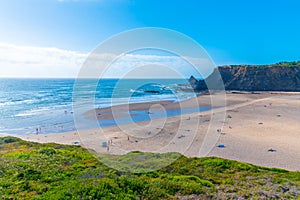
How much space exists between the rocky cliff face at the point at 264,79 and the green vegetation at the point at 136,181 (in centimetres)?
6174

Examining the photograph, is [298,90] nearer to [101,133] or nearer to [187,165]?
[101,133]

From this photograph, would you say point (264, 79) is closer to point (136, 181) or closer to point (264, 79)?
Answer: point (264, 79)

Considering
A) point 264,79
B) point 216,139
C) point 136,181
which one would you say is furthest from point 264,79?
point 136,181

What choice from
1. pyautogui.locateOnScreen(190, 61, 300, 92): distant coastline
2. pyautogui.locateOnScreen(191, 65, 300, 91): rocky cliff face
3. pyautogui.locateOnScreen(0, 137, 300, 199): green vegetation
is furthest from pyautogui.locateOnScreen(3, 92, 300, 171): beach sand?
pyautogui.locateOnScreen(191, 65, 300, 91): rocky cliff face

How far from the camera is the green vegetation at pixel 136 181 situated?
241 inches

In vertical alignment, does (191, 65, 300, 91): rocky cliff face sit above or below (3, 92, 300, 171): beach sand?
above

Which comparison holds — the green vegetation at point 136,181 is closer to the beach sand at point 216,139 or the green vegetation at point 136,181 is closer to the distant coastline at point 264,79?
the beach sand at point 216,139

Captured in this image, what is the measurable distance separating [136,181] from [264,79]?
253 feet

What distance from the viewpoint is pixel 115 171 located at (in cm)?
780

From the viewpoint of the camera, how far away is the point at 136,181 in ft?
22.0

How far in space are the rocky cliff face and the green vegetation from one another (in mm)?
61736

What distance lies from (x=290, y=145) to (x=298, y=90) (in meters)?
61.5

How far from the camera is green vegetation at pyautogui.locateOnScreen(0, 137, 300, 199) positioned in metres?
6.11

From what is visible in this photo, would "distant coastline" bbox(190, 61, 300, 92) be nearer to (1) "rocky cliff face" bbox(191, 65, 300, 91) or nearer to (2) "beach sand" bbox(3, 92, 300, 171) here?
(1) "rocky cliff face" bbox(191, 65, 300, 91)
